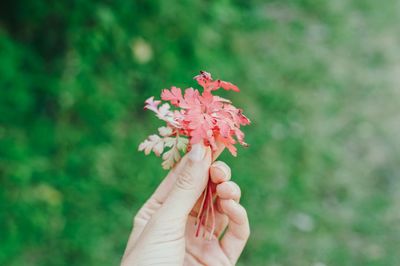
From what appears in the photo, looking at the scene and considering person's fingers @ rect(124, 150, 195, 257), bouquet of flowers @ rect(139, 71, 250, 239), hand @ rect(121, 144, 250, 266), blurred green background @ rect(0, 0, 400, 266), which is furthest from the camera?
blurred green background @ rect(0, 0, 400, 266)

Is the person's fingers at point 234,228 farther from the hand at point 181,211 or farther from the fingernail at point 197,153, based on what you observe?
the fingernail at point 197,153

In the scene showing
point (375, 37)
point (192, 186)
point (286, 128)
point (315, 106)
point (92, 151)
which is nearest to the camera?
point (192, 186)

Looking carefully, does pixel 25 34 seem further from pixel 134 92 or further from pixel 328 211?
pixel 328 211

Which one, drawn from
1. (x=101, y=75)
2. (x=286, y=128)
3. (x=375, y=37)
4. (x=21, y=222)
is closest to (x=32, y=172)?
(x=21, y=222)

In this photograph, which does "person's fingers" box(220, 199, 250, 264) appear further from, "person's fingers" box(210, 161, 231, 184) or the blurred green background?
the blurred green background

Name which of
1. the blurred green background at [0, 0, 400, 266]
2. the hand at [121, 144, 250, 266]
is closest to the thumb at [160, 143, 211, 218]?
the hand at [121, 144, 250, 266]

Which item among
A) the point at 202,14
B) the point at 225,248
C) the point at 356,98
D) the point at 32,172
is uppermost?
the point at 356,98

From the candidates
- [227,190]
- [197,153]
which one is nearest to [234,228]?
[227,190]

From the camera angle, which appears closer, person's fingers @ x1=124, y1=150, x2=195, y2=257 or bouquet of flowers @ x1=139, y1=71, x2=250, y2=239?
bouquet of flowers @ x1=139, y1=71, x2=250, y2=239
